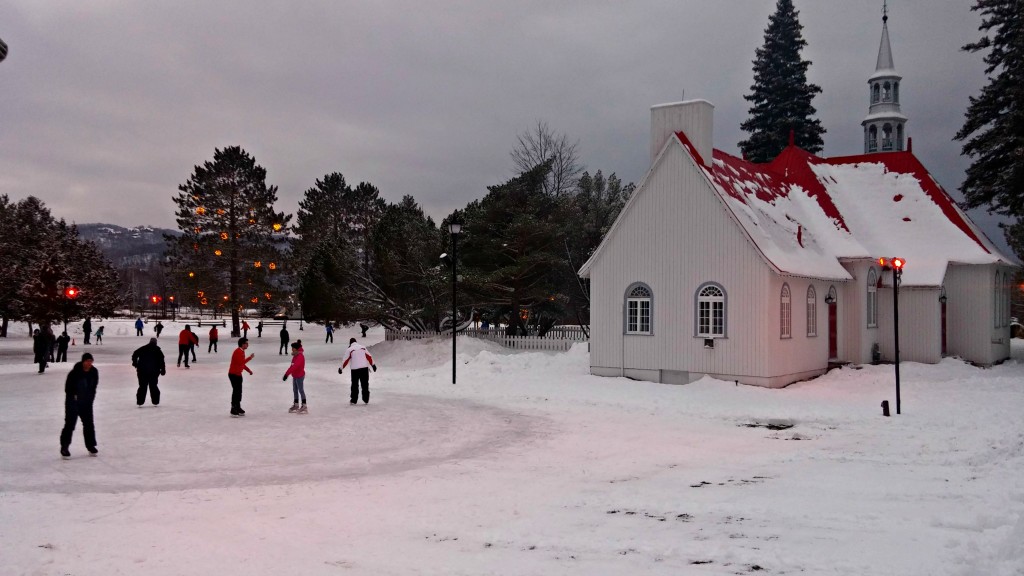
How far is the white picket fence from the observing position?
3325 centimetres

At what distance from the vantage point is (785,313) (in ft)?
73.0

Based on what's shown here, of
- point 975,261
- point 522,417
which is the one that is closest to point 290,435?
point 522,417

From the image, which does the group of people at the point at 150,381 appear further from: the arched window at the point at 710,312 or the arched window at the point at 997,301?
the arched window at the point at 997,301

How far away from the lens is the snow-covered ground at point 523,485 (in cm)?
692

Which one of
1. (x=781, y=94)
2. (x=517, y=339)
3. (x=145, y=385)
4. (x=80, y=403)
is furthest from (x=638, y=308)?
(x=781, y=94)

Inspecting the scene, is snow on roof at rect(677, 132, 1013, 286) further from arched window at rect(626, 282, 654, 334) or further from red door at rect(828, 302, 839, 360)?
arched window at rect(626, 282, 654, 334)

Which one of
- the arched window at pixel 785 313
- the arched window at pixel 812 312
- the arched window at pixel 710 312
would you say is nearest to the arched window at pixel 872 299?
the arched window at pixel 812 312

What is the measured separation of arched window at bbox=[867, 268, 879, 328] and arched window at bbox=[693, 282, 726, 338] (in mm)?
7634

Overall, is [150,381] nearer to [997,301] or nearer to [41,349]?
[41,349]

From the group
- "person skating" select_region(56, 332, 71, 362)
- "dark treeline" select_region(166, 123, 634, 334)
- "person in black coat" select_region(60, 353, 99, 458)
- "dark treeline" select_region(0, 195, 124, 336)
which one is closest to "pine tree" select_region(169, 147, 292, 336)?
"dark treeline" select_region(0, 195, 124, 336)

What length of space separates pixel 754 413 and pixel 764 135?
36.3 meters

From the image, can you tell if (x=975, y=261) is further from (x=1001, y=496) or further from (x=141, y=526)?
(x=141, y=526)

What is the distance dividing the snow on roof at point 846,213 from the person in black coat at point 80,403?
16895 millimetres

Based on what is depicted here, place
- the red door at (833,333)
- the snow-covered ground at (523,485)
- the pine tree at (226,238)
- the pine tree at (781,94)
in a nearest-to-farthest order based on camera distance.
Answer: the snow-covered ground at (523,485) → the red door at (833,333) → the pine tree at (781,94) → the pine tree at (226,238)
